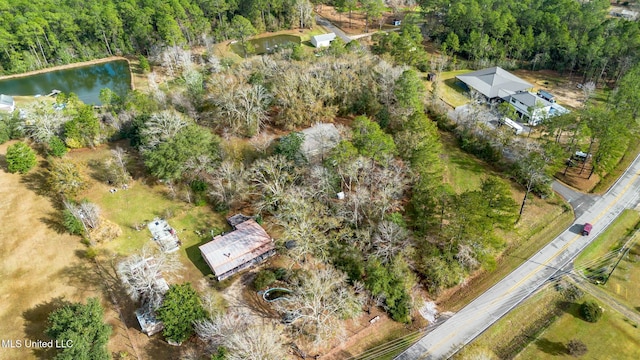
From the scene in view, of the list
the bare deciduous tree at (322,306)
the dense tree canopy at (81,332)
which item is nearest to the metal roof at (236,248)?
the bare deciduous tree at (322,306)

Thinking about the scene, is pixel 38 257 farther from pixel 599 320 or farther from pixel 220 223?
pixel 599 320

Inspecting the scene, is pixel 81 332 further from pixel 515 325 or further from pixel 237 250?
pixel 515 325

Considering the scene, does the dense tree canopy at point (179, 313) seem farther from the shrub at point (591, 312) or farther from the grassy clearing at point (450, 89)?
the grassy clearing at point (450, 89)

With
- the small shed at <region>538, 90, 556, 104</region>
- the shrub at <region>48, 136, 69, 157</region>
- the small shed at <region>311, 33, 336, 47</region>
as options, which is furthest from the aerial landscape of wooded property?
the small shed at <region>311, 33, 336, 47</region>

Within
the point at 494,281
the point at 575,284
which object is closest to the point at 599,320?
the point at 575,284

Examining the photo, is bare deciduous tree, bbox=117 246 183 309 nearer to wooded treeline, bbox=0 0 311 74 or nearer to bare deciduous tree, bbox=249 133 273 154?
bare deciduous tree, bbox=249 133 273 154

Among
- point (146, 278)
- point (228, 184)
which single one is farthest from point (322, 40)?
point (146, 278)
